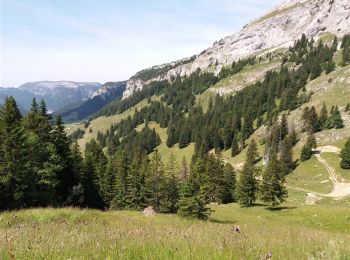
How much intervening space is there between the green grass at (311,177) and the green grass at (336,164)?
261cm

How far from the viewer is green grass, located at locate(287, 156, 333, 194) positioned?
83.6m

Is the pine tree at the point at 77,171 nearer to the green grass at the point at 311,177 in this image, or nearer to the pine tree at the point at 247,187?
the pine tree at the point at 247,187

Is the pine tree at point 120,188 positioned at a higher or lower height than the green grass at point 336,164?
higher

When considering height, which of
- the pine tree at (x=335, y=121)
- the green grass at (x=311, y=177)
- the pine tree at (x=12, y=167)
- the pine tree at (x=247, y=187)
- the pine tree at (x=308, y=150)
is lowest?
the green grass at (x=311, y=177)

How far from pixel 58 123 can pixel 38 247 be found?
46.4 metres

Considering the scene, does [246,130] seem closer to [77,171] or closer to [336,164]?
[336,164]

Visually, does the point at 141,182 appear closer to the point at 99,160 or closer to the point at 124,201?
the point at 124,201

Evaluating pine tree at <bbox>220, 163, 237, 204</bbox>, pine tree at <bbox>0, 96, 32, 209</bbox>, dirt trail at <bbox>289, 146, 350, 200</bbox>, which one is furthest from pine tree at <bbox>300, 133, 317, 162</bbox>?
pine tree at <bbox>0, 96, 32, 209</bbox>

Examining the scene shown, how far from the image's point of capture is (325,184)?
84500mm

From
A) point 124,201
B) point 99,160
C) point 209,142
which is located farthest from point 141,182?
point 209,142

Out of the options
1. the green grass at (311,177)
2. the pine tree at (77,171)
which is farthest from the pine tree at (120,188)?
the green grass at (311,177)

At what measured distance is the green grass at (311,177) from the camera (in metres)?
83.6

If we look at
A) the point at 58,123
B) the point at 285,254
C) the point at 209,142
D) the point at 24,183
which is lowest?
the point at 209,142

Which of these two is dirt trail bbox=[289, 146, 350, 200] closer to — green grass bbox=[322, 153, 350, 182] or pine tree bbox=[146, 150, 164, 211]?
green grass bbox=[322, 153, 350, 182]
